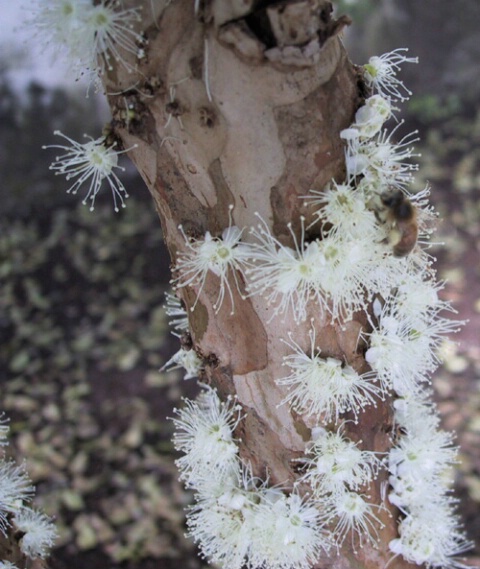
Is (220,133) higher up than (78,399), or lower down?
higher up

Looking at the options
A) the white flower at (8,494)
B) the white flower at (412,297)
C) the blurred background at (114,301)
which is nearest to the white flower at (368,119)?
the white flower at (412,297)

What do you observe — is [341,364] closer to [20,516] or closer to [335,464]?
[335,464]

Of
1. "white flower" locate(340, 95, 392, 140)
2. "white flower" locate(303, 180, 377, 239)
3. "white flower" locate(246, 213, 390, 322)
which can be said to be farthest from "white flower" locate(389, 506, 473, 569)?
"white flower" locate(340, 95, 392, 140)

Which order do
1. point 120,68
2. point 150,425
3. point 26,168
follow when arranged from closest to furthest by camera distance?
point 120,68 < point 150,425 < point 26,168

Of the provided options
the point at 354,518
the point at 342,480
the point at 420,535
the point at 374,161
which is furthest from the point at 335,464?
the point at 374,161

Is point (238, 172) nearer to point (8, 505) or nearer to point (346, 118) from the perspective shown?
point (346, 118)

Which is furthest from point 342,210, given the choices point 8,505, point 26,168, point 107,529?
point 26,168
